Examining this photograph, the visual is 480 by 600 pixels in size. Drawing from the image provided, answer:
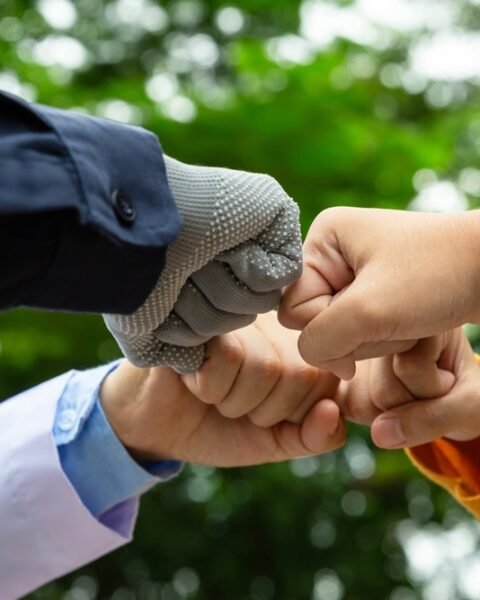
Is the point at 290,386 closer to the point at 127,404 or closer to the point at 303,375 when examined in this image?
the point at 303,375

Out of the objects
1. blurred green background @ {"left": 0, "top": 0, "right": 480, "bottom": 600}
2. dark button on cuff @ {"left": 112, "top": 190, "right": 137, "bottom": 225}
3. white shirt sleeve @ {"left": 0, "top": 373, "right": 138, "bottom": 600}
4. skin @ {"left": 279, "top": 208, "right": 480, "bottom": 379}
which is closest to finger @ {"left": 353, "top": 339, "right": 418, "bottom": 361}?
skin @ {"left": 279, "top": 208, "right": 480, "bottom": 379}

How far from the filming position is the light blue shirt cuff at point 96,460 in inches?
40.2

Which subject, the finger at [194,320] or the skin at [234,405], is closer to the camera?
the finger at [194,320]

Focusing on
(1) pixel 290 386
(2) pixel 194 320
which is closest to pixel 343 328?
(2) pixel 194 320

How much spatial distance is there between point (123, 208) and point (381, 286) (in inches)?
7.9

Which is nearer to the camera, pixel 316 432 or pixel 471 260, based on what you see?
pixel 471 260

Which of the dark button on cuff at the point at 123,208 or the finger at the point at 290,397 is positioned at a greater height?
the dark button on cuff at the point at 123,208

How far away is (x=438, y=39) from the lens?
4289 mm

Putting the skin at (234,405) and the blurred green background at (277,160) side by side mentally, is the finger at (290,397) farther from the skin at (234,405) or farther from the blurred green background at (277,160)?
the blurred green background at (277,160)

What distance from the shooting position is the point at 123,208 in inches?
24.7

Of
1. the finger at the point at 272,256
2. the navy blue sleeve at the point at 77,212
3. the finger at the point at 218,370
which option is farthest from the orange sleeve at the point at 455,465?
the navy blue sleeve at the point at 77,212

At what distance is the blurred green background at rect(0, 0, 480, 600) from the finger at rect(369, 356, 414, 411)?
4.90 ft

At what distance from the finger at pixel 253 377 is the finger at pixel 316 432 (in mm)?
50

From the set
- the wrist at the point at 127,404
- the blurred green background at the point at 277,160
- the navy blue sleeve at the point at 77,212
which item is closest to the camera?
the navy blue sleeve at the point at 77,212
